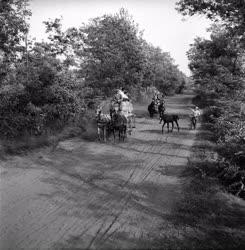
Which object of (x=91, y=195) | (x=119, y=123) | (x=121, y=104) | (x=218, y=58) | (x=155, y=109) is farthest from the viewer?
(x=218, y=58)

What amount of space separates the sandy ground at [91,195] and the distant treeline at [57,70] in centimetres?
260

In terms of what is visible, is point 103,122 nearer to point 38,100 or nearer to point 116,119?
point 116,119

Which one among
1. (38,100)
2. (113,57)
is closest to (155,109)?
(113,57)

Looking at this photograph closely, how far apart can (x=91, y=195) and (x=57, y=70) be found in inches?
419

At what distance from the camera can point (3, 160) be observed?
12.7 metres

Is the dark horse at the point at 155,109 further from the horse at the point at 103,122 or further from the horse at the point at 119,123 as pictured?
the horse at the point at 103,122

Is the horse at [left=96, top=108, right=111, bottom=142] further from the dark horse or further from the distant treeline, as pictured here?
the dark horse

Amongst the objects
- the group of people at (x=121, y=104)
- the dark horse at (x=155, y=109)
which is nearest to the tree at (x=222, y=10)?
the group of people at (x=121, y=104)

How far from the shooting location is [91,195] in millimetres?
9391

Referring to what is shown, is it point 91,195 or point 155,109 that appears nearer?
point 91,195

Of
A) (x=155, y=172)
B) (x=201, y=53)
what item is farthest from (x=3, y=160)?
(x=201, y=53)

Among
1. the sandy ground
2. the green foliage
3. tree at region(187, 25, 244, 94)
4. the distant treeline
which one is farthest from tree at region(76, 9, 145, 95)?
the sandy ground

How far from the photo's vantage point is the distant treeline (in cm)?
1636

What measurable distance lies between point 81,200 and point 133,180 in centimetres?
234
